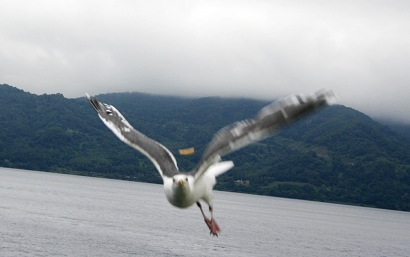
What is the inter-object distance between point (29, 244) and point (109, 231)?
3432 centimetres

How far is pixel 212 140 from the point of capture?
12367mm

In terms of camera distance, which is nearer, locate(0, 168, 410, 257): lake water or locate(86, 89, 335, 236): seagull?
locate(86, 89, 335, 236): seagull

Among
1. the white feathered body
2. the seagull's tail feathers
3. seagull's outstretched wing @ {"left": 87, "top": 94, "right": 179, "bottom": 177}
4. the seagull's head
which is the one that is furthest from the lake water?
the seagull's head

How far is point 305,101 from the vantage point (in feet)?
35.1

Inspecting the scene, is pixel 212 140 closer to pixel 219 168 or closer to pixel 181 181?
pixel 181 181

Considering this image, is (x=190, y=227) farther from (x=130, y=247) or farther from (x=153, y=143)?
(x=153, y=143)

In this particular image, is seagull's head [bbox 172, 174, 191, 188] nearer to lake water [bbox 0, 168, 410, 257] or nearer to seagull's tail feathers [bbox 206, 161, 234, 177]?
seagull's tail feathers [bbox 206, 161, 234, 177]

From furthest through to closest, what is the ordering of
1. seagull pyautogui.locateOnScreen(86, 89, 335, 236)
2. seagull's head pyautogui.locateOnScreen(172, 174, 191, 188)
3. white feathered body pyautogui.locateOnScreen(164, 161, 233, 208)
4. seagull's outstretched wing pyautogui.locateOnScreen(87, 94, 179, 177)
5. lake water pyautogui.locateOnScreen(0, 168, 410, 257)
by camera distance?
1. lake water pyautogui.locateOnScreen(0, 168, 410, 257)
2. seagull's outstretched wing pyautogui.locateOnScreen(87, 94, 179, 177)
3. white feathered body pyautogui.locateOnScreen(164, 161, 233, 208)
4. seagull's head pyautogui.locateOnScreen(172, 174, 191, 188)
5. seagull pyautogui.locateOnScreen(86, 89, 335, 236)

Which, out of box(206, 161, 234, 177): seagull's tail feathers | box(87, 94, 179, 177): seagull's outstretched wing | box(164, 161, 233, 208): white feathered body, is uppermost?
box(87, 94, 179, 177): seagull's outstretched wing

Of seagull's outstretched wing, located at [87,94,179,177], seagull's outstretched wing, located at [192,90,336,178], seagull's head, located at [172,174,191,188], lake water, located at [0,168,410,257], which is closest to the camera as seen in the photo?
seagull's outstretched wing, located at [192,90,336,178]

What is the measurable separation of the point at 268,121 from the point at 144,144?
4.86 meters

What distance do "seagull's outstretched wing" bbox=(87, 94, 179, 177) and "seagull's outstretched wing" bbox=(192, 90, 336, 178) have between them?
2.23 meters

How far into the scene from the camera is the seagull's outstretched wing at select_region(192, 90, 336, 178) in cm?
1053

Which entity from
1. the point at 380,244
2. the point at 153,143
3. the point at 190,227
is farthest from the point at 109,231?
the point at 153,143
